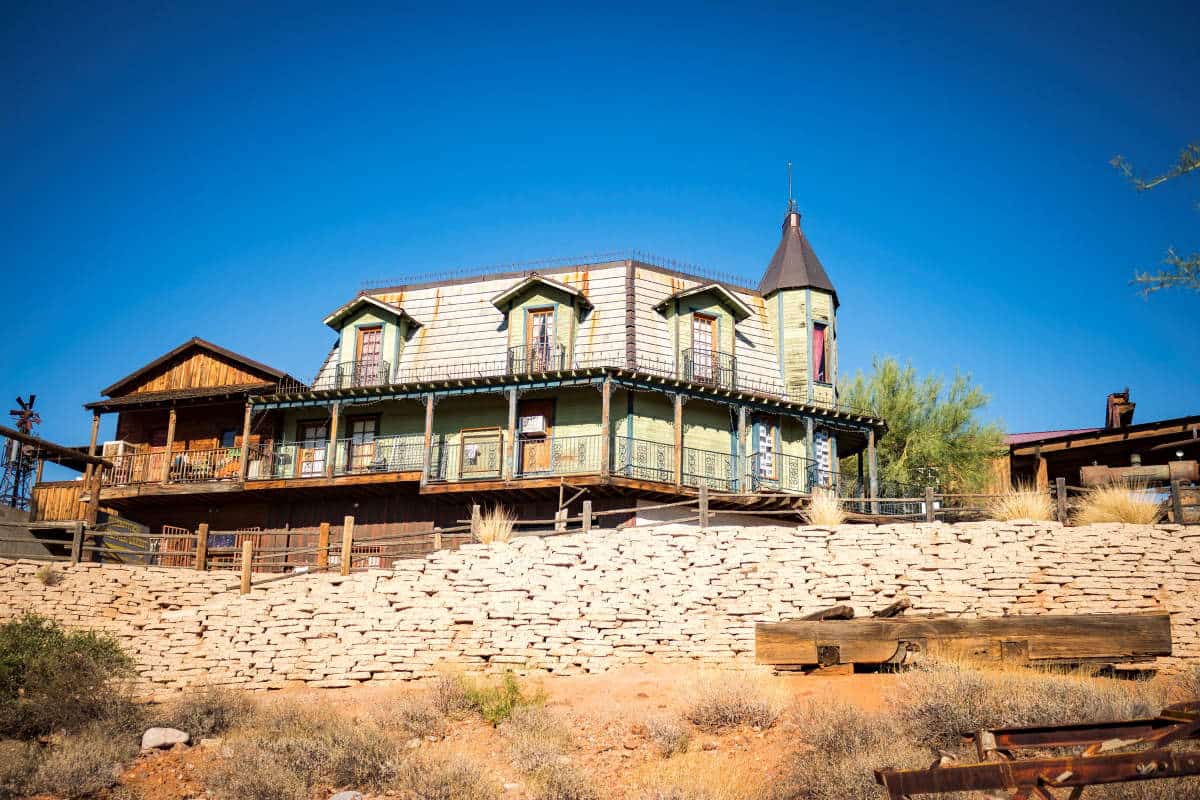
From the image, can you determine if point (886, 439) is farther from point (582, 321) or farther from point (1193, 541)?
point (1193, 541)

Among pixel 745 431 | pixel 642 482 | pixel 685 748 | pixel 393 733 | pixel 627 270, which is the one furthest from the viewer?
pixel 627 270

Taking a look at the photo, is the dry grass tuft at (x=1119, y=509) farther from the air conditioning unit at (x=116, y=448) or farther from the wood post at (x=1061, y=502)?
the air conditioning unit at (x=116, y=448)

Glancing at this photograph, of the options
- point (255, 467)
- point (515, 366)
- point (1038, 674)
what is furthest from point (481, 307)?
point (1038, 674)

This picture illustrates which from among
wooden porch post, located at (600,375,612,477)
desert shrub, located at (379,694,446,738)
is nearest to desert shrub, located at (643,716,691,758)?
desert shrub, located at (379,694,446,738)

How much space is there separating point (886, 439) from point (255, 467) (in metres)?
18.9

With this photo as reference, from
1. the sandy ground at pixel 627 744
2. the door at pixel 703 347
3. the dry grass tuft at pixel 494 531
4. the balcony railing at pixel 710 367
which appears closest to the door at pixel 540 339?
the balcony railing at pixel 710 367

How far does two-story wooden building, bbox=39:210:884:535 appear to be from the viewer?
27.5m

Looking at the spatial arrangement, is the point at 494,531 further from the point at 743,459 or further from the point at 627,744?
the point at 743,459

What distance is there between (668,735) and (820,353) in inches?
770

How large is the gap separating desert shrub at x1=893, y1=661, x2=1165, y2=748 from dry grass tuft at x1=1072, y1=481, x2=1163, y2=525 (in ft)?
17.9

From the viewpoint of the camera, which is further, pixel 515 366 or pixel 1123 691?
pixel 515 366

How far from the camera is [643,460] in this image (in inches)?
1069

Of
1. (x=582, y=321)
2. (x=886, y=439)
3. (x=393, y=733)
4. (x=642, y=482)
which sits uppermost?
(x=582, y=321)

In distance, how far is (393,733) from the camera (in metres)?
14.0
